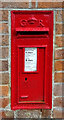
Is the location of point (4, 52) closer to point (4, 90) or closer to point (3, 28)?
point (3, 28)

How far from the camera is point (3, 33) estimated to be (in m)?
1.29

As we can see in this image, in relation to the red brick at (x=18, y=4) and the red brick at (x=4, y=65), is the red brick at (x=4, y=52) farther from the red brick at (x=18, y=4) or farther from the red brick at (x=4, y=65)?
the red brick at (x=18, y=4)

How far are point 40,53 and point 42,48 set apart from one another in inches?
1.9

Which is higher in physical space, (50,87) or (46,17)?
(46,17)

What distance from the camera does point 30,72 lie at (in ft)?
4.11

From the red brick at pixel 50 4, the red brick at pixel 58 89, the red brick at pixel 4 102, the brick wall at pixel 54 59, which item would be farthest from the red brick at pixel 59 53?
the red brick at pixel 4 102

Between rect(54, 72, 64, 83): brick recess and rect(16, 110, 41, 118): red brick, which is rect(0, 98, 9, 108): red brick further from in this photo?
rect(54, 72, 64, 83): brick recess

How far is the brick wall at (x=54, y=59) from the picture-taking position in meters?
1.26

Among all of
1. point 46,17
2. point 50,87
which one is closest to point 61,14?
point 46,17

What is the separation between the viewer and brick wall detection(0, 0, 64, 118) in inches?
49.8

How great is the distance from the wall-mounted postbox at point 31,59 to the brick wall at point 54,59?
6 centimetres

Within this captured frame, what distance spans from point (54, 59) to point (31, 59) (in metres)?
0.22

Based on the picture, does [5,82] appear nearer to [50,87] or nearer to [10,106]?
[10,106]

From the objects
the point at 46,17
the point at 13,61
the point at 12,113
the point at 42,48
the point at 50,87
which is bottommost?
the point at 12,113
